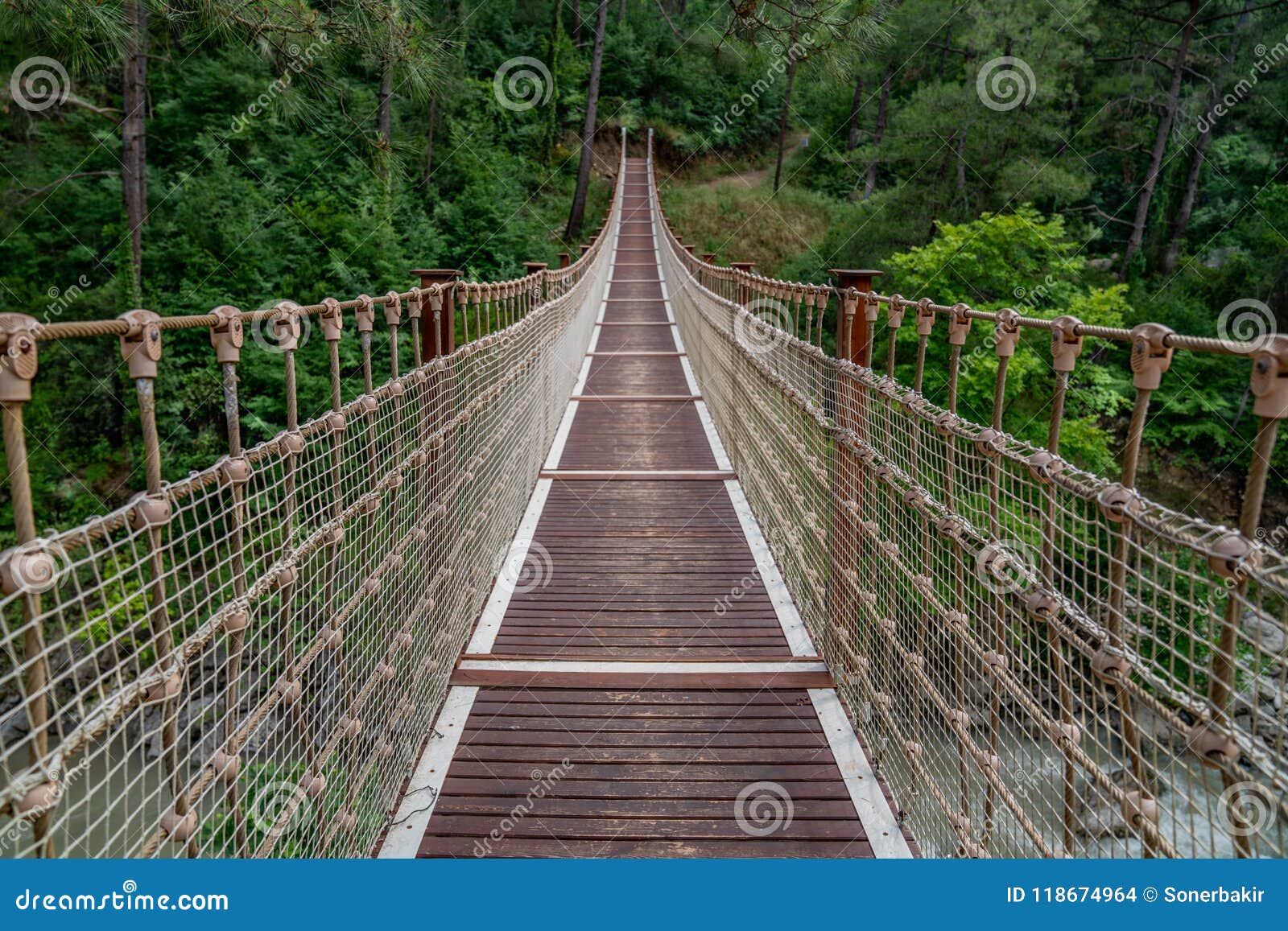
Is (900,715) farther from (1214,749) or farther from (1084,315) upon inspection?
(1084,315)

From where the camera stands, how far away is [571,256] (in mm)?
18141

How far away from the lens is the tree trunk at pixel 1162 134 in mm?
13992

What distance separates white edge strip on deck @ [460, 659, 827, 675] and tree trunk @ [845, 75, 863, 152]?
2439cm

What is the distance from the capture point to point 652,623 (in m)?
3.48

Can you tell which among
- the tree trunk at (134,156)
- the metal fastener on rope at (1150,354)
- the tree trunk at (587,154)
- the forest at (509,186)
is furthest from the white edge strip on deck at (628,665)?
the tree trunk at (587,154)

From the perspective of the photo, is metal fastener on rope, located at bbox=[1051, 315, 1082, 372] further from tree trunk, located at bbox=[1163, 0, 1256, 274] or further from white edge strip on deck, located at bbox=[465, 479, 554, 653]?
tree trunk, located at bbox=[1163, 0, 1256, 274]

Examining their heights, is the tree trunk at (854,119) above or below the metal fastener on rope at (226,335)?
above

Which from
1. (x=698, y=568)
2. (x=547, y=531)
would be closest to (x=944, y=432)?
(x=698, y=568)

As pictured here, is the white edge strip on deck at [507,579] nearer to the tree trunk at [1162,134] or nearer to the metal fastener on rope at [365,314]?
the metal fastener on rope at [365,314]

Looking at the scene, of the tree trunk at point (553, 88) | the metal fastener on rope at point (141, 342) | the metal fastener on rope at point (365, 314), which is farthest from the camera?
the tree trunk at point (553, 88)

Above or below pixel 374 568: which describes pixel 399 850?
below

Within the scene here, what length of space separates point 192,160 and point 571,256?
302 inches

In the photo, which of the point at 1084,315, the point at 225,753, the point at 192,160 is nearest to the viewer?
the point at 225,753

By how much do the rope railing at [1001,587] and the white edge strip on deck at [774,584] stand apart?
0.06 metres
